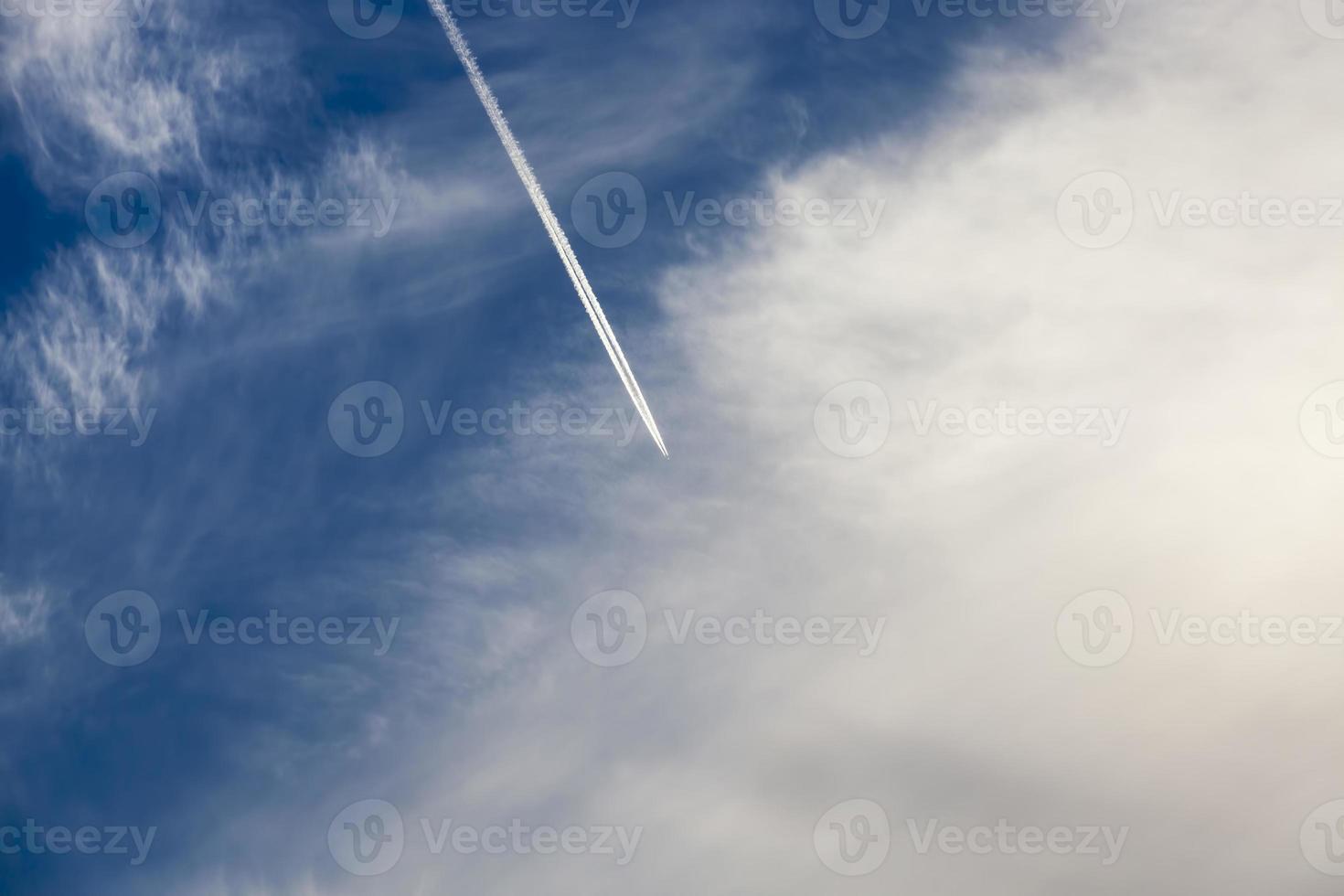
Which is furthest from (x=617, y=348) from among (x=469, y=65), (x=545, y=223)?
(x=469, y=65)

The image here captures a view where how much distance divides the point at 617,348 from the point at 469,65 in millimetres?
24490

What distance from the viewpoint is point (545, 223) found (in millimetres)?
93562

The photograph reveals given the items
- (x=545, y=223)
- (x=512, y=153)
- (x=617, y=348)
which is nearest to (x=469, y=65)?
(x=512, y=153)

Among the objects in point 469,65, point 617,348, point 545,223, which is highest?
point 469,65

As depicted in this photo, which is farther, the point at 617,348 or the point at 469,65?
the point at 617,348

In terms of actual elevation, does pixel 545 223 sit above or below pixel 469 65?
below

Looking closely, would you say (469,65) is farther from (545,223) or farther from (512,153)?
(545,223)

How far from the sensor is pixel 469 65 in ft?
305

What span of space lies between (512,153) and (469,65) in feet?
23.4

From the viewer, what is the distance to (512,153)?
9519 centimetres

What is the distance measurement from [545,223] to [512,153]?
6517 millimetres

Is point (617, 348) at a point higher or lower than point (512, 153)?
lower

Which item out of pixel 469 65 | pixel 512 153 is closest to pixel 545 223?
pixel 512 153

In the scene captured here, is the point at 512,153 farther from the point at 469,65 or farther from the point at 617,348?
the point at 617,348
